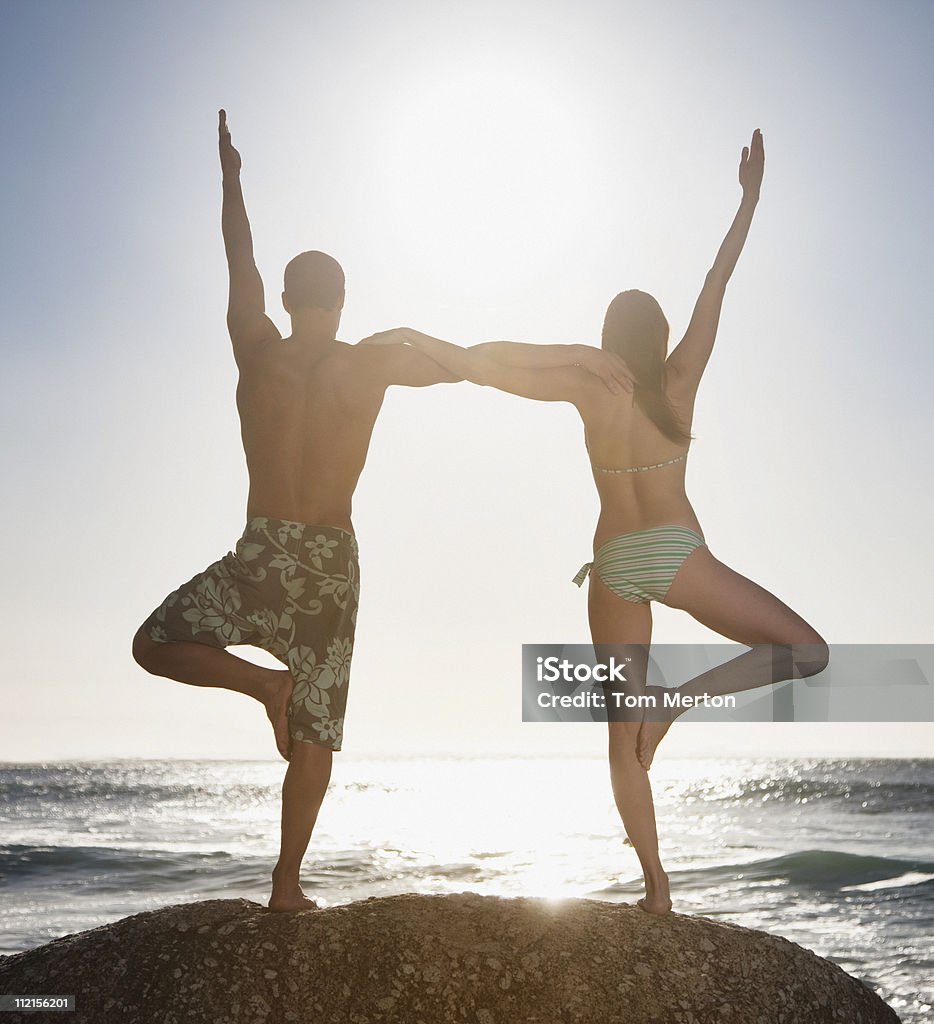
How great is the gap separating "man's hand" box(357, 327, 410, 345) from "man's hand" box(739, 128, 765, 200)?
1.98 metres

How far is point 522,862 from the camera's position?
18469mm

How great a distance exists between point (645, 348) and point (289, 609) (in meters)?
2.17

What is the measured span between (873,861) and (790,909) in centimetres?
606

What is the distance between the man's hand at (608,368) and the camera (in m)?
4.98

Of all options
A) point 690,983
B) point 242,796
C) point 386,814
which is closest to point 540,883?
point 690,983

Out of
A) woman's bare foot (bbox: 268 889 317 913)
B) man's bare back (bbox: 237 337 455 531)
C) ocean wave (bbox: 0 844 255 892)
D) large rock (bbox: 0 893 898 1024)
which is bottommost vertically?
ocean wave (bbox: 0 844 255 892)

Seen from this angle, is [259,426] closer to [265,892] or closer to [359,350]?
[359,350]

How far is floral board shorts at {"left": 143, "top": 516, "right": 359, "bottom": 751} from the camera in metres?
4.88

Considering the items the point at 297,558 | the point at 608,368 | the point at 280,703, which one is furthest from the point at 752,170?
the point at 280,703

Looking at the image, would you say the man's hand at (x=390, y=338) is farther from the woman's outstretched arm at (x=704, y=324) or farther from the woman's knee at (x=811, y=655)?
the woman's knee at (x=811, y=655)

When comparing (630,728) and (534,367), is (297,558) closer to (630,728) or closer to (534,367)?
(534,367)

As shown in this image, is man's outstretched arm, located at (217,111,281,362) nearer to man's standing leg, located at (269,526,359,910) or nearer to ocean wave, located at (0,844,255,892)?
man's standing leg, located at (269,526,359,910)

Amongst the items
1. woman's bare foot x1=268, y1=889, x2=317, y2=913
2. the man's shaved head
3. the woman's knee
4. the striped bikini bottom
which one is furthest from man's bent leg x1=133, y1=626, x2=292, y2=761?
the woman's knee

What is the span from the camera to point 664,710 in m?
4.95
